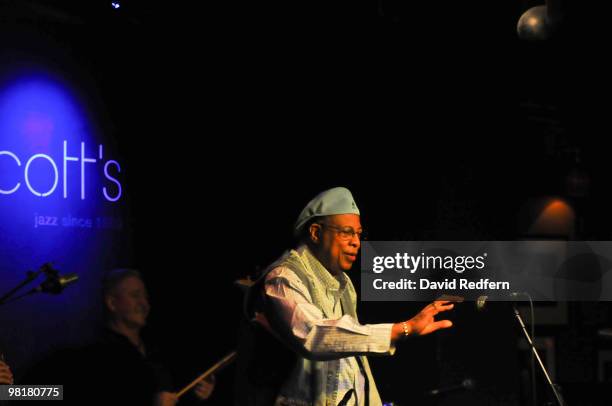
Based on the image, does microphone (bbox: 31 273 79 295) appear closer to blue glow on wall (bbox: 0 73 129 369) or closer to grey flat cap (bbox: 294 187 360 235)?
blue glow on wall (bbox: 0 73 129 369)

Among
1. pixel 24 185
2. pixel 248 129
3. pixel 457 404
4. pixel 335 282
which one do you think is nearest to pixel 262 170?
pixel 248 129

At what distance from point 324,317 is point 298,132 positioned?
11.2 feet

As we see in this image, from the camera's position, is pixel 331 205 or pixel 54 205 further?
pixel 54 205

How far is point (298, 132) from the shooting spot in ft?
22.8

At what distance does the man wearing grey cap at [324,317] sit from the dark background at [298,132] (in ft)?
8.49

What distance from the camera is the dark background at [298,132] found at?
621cm

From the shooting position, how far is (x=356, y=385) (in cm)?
374

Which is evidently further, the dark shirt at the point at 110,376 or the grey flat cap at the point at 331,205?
the dark shirt at the point at 110,376

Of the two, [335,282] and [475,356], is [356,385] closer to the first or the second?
[335,282]

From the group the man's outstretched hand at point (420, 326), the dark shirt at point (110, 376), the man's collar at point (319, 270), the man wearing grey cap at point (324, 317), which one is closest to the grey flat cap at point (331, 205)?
the man wearing grey cap at point (324, 317)

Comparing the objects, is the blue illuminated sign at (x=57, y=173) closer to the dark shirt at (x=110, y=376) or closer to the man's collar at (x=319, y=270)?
the dark shirt at (x=110, y=376)

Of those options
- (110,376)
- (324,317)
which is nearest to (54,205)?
(110,376)

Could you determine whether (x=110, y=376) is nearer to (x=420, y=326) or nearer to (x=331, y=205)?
(x=331, y=205)

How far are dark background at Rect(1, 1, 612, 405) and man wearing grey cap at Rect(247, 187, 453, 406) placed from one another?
8.49ft
